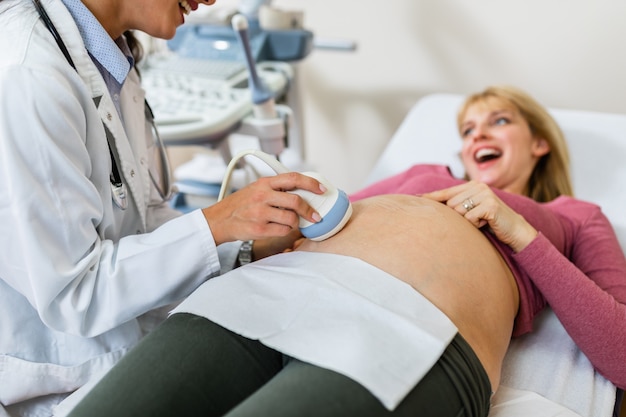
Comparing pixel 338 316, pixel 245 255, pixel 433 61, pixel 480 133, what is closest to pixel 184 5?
pixel 245 255

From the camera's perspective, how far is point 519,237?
3.93 feet

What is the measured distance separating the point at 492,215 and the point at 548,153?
579 mm

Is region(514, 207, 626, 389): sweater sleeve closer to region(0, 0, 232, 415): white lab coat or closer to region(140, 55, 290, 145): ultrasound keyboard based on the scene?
region(0, 0, 232, 415): white lab coat

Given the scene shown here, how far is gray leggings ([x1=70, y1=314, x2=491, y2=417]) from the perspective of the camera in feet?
2.70

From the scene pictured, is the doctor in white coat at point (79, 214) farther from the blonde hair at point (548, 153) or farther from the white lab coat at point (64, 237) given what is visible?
the blonde hair at point (548, 153)

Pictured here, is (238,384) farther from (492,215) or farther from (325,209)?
(492,215)

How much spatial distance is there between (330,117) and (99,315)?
178 cm

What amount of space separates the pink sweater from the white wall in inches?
30.1

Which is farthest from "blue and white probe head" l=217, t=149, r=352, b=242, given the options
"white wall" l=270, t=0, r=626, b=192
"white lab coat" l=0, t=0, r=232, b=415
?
"white wall" l=270, t=0, r=626, b=192

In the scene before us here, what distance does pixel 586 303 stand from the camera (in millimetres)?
1121

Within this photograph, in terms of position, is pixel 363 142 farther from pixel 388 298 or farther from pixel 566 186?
pixel 388 298

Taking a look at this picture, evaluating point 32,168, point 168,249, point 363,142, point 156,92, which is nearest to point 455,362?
point 168,249

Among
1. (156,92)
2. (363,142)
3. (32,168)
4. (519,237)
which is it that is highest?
(32,168)

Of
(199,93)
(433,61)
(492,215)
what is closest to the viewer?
(492,215)
